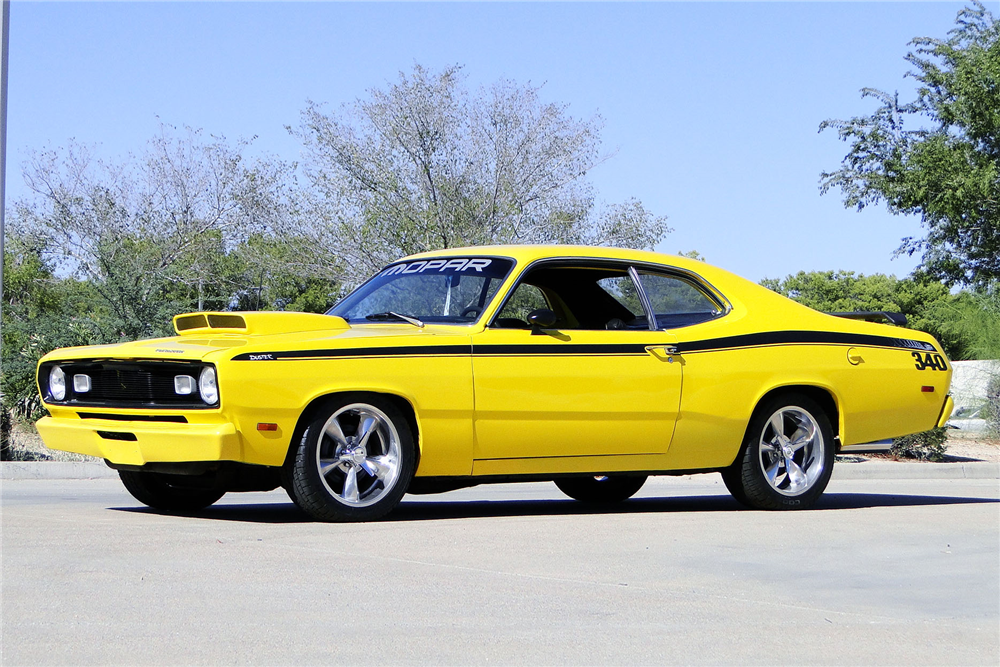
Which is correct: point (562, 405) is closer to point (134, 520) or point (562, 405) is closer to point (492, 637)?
point (134, 520)

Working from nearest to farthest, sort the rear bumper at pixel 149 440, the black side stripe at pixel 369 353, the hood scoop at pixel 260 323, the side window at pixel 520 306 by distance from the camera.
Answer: the rear bumper at pixel 149 440 < the black side stripe at pixel 369 353 < the hood scoop at pixel 260 323 < the side window at pixel 520 306

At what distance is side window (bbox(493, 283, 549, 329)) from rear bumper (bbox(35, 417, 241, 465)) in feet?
6.19

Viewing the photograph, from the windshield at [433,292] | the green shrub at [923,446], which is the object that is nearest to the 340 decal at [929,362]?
the windshield at [433,292]

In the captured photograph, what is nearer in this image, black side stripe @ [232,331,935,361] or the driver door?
black side stripe @ [232,331,935,361]

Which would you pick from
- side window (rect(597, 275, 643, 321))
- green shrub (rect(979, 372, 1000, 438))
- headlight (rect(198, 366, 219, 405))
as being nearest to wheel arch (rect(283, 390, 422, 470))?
headlight (rect(198, 366, 219, 405))

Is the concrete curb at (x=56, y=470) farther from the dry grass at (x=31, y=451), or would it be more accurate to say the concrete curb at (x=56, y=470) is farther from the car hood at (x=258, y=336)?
the car hood at (x=258, y=336)

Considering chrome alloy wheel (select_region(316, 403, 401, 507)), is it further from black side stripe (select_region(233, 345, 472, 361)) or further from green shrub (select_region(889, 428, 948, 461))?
green shrub (select_region(889, 428, 948, 461))

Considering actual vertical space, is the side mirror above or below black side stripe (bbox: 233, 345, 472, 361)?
above

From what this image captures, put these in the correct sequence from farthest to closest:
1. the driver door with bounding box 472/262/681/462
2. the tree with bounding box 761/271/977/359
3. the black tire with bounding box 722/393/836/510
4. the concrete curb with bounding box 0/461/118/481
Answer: the tree with bounding box 761/271/977/359
the concrete curb with bounding box 0/461/118/481
the black tire with bounding box 722/393/836/510
the driver door with bounding box 472/262/681/462

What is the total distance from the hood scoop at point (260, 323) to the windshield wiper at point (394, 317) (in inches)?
10.1

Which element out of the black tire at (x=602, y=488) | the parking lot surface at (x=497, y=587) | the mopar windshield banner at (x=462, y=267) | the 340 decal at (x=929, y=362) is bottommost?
the black tire at (x=602, y=488)

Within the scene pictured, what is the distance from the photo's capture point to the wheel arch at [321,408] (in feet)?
24.6

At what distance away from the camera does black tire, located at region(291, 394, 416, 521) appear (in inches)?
297

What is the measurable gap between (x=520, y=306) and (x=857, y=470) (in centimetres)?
745
